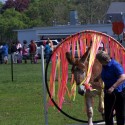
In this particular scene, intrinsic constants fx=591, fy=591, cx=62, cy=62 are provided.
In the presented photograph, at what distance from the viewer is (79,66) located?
12.8 meters

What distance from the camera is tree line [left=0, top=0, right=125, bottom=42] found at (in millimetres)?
95688

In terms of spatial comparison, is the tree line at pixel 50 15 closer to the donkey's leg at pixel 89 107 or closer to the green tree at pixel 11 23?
the green tree at pixel 11 23

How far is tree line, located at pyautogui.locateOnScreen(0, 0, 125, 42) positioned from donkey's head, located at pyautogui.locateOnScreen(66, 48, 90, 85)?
79095 mm

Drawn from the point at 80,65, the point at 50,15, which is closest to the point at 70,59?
the point at 80,65

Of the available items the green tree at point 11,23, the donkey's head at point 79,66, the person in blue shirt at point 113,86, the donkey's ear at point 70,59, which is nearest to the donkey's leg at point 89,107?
the donkey's head at point 79,66

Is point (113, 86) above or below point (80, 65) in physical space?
below

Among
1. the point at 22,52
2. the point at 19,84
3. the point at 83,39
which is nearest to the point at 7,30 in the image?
the point at 22,52

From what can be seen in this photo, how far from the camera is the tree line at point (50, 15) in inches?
3767

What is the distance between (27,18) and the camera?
4102 inches

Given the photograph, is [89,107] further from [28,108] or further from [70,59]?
[28,108]

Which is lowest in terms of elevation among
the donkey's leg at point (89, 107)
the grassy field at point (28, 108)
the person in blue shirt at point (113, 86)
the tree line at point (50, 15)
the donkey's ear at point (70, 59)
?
the grassy field at point (28, 108)

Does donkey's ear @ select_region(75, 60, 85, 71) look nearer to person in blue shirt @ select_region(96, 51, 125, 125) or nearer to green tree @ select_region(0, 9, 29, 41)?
person in blue shirt @ select_region(96, 51, 125, 125)

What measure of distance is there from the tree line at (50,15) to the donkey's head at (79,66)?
7910 centimetres

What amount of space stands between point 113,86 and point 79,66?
1.75 m
